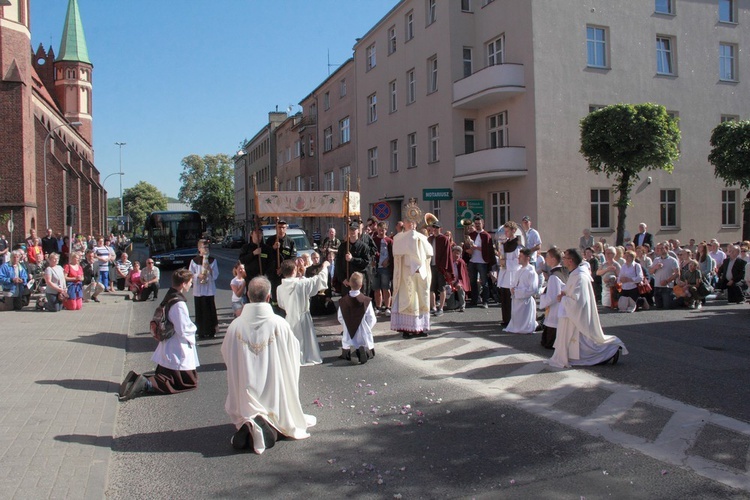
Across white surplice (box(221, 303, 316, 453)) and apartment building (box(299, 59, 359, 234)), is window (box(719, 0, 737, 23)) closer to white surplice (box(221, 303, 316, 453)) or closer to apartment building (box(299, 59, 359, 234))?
apartment building (box(299, 59, 359, 234))

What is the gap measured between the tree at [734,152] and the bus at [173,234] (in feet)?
73.1

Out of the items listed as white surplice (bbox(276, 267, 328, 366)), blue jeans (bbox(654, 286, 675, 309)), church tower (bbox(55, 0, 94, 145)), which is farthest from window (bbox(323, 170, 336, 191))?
church tower (bbox(55, 0, 94, 145))

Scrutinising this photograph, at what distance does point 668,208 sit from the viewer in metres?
26.4

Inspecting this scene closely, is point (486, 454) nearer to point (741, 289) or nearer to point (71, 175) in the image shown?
point (741, 289)

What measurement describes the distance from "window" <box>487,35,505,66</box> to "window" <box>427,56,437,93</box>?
11.2ft

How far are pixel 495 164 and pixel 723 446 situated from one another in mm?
20479

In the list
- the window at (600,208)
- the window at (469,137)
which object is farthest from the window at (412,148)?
the window at (600,208)

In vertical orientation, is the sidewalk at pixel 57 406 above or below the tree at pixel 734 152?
below

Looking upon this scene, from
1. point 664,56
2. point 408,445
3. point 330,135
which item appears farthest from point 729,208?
point 408,445

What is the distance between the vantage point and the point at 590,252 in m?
15.1

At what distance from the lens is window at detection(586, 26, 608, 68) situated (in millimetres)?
24828

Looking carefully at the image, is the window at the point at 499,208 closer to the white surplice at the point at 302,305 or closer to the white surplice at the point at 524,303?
the white surplice at the point at 524,303

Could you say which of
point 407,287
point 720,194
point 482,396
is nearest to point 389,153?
point 720,194

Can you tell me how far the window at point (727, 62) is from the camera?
2764cm
